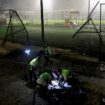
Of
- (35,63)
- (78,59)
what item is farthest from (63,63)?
(35,63)

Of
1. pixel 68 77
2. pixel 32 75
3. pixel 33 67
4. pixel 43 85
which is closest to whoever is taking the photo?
pixel 43 85

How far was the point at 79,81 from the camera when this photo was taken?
9539 millimetres

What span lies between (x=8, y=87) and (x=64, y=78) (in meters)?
2.45

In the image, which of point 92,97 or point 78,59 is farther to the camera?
point 78,59

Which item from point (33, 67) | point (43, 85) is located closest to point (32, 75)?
point (33, 67)

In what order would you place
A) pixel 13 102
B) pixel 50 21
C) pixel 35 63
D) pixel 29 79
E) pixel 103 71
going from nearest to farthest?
pixel 13 102 < pixel 35 63 < pixel 29 79 < pixel 103 71 < pixel 50 21

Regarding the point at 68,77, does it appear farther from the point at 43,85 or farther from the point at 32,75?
the point at 32,75

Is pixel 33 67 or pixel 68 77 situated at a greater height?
pixel 33 67

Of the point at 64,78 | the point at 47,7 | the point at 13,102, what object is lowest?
the point at 13,102

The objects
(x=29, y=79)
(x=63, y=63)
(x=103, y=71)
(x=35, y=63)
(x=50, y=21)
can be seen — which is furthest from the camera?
(x=50, y=21)

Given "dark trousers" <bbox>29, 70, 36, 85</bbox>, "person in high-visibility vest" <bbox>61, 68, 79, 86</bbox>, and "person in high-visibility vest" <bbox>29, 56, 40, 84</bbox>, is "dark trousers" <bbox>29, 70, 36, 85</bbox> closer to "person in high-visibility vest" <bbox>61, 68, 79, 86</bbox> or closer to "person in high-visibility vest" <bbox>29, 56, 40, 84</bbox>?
"person in high-visibility vest" <bbox>29, 56, 40, 84</bbox>

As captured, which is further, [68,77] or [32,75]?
[32,75]

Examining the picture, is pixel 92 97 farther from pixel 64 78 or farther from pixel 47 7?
pixel 47 7

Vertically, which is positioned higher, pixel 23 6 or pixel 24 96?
pixel 23 6
